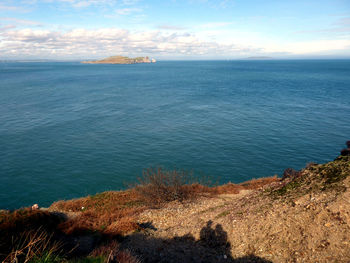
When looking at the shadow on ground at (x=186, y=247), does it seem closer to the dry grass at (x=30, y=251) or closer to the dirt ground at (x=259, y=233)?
the dirt ground at (x=259, y=233)

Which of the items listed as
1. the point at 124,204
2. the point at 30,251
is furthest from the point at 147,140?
the point at 30,251

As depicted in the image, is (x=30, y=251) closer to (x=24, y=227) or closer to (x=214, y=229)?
(x=24, y=227)

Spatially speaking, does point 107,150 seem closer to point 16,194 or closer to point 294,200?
point 16,194

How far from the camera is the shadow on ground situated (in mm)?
11258

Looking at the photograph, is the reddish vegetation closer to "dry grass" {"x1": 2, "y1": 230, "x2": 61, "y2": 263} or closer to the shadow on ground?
"dry grass" {"x1": 2, "y1": 230, "x2": 61, "y2": 263}

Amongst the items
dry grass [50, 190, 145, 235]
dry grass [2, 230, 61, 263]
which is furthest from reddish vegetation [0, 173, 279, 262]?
dry grass [2, 230, 61, 263]

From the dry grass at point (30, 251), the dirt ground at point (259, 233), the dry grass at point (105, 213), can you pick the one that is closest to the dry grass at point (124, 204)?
the dry grass at point (105, 213)

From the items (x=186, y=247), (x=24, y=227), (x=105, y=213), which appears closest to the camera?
(x=186, y=247)

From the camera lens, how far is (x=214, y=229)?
1312 cm

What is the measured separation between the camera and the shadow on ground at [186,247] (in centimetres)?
1126

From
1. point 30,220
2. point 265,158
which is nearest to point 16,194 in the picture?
point 30,220

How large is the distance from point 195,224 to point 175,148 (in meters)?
23.5

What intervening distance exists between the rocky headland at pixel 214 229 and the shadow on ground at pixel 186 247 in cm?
Answer: 4

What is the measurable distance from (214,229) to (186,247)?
183cm
